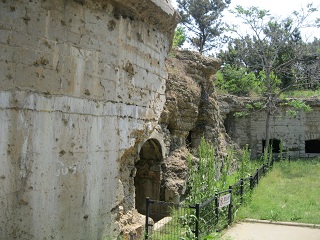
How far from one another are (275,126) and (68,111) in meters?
16.2

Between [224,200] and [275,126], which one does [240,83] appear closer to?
[275,126]

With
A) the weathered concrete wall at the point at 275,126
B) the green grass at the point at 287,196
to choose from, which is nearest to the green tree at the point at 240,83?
the weathered concrete wall at the point at 275,126

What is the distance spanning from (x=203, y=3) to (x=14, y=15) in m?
28.1

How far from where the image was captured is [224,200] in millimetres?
7688

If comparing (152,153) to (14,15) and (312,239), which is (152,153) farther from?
(14,15)

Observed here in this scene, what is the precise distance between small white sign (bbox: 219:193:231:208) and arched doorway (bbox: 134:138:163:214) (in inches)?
88.7

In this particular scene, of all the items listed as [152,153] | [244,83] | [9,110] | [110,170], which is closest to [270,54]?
[244,83]

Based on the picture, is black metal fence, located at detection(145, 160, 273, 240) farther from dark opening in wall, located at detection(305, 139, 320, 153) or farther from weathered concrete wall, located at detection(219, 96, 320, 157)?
dark opening in wall, located at detection(305, 139, 320, 153)

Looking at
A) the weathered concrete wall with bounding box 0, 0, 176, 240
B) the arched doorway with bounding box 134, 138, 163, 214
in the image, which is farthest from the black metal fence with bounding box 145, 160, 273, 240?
the weathered concrete wall with bounding box 0, 0, 176, 240

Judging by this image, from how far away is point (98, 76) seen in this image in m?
5.39

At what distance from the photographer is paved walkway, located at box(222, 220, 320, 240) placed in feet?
24.1

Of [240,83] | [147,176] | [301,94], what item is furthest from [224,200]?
[301,94]

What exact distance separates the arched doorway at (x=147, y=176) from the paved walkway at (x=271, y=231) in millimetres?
2344

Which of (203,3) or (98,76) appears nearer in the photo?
(98,76)
